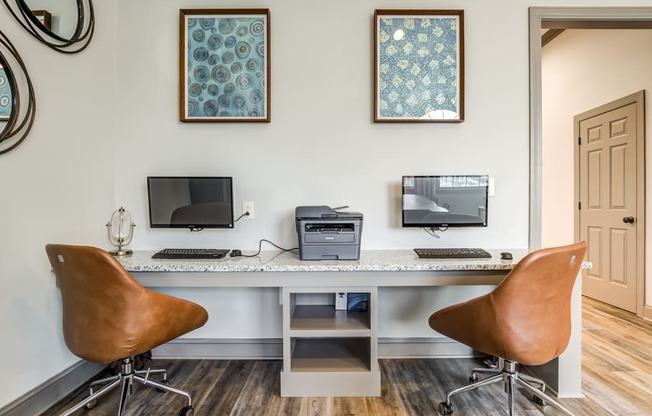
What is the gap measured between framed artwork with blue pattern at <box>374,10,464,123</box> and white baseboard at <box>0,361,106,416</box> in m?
2.34

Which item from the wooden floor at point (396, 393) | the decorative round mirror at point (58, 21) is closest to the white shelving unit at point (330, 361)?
the wooden floor at point (396, 393)

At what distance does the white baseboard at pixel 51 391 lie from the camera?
1.45 m

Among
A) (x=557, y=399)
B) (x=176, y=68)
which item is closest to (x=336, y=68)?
(x=176, y=68)

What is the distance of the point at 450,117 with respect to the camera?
2.05 meters

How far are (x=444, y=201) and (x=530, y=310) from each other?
2.60 ft

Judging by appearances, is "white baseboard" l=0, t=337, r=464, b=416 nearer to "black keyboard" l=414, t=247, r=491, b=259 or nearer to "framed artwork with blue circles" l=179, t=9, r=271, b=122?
"black keyboard" l=414, t=247, r=491, b=259

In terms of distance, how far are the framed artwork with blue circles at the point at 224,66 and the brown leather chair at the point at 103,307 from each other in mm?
1135

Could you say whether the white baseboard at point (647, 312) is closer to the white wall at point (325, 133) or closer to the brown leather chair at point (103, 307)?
the white wall at point (325, 133)

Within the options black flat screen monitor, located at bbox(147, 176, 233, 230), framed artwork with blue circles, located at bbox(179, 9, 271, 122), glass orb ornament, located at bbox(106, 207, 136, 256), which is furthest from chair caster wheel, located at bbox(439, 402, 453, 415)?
glass orb ornament, located at bbox(106, 207, 136, 256)

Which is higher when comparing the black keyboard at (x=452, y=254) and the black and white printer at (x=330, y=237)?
the black and white printer at (x=330, y=237)

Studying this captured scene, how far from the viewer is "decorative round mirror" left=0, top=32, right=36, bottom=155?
140 cm

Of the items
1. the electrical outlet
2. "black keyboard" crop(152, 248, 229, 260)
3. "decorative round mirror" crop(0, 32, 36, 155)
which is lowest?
"black keyboard" crop(152, 248, 229, 260)

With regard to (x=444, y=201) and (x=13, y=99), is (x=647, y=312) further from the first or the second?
(x=13, y=99)

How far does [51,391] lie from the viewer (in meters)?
1.61
